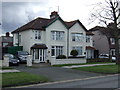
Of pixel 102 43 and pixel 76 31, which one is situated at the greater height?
pixel 76 31

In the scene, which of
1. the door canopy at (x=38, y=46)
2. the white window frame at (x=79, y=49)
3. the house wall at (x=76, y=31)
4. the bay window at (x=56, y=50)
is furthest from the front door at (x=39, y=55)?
the white window frame at (x=79, y=49)

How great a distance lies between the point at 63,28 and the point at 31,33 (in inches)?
245

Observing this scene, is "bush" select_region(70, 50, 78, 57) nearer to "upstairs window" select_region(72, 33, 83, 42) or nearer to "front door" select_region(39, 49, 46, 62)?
"upstairs window" select_region(72, 33, 83, 42)

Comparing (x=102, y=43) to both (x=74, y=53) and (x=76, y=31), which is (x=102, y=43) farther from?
(x=74, y=53)

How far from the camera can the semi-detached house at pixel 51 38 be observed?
31.6 m

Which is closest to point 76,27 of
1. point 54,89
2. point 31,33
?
point 31,33

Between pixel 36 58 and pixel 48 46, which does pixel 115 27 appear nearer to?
pixel 48 46

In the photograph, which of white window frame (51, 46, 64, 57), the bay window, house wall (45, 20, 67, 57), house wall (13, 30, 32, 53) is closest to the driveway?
house wall (13, 30, 32, 53)

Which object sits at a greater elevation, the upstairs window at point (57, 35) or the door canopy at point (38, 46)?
the upstairs window at point (57, 35)

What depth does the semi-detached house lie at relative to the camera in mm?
31641

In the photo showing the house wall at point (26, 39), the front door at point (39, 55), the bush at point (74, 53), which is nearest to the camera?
the front door at point (39, 55)

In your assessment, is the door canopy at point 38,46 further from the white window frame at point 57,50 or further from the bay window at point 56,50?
the white window frame at point 57,50

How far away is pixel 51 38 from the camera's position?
1305 inches

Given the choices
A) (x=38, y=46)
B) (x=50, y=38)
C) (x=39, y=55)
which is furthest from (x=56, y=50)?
(x=38, y=46)
